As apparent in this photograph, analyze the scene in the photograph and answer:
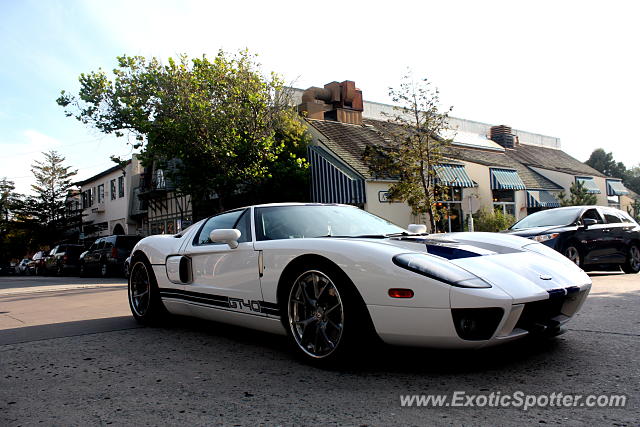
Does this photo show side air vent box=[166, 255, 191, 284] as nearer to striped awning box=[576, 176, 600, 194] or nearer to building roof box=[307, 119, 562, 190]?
building roof box=[307, 119, 562, 190]

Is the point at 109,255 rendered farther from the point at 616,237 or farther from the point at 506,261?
the point at 506,261

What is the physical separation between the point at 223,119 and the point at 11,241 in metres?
45.0

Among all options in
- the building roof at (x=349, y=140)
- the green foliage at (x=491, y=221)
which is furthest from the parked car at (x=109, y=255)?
the green foliage at (x=491, y=221)

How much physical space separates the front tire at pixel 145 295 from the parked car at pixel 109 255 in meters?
14.3

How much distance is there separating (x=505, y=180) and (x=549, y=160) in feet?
39.1

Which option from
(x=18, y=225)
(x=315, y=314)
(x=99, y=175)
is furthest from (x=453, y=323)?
(x=18, y=225)

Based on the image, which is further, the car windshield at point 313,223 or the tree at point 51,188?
the tree at point 51,188

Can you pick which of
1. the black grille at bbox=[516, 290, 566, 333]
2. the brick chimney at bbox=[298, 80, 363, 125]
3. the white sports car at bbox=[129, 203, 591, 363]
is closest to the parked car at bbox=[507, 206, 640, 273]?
the white sports car at bbox=[129, 203, 591, 363]

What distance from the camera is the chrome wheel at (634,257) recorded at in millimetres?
10289

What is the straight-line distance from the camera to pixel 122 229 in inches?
1594

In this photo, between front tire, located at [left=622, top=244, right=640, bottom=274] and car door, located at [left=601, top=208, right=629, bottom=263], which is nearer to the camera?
car door, located at [left=601, top=208, right=629, bottom=263]

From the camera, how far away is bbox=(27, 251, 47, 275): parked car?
30.7m

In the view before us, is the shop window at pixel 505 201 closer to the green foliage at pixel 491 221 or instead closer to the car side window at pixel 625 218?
the green foliage at pixel 491 221

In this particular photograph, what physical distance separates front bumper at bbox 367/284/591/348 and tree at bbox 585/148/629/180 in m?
78.5
